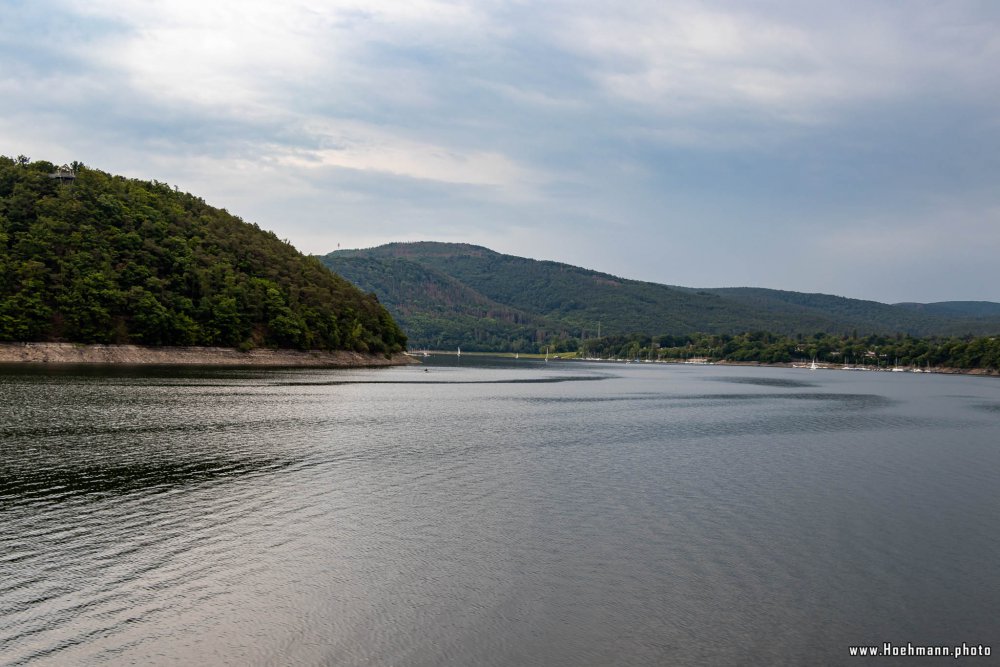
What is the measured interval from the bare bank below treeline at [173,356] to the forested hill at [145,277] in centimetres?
184

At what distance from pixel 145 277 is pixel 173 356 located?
21552 millimetres

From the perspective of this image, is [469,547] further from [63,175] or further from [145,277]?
[63,175]

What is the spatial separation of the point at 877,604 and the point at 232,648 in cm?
1661

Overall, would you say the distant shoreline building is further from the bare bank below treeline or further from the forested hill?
the bare bank below treeline

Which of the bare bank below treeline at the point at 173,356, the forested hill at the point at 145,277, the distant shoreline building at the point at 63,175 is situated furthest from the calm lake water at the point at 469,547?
the distant shoreline building at the point at 63,175

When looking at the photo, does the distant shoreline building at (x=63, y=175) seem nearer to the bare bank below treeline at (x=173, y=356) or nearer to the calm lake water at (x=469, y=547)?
the bare bank below treeline at (x=173, y=356)

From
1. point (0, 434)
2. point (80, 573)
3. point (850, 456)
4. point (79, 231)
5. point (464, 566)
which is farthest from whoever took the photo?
point (79, 231)

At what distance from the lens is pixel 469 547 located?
74.8 feet

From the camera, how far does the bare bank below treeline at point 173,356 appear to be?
11881 cm

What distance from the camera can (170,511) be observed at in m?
25.3

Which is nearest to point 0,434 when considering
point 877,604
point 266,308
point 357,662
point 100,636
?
point 100,636

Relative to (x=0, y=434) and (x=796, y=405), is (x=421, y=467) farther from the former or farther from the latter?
(x=796, y=405)

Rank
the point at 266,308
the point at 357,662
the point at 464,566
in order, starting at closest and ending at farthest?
the point at 357,662 < the point at 464,566 < the point at 266,308

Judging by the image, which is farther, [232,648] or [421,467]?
[421,467]
